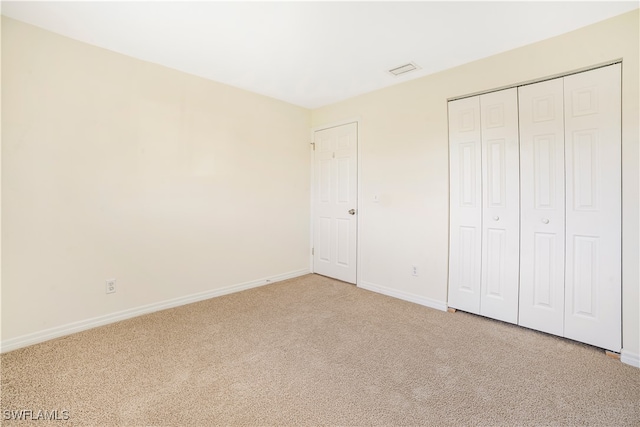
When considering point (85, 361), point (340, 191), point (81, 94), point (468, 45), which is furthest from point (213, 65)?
point (85, 361)

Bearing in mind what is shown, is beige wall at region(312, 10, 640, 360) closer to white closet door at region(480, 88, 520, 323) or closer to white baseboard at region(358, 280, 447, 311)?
white baseboard at region(358, 280, 447, 311)

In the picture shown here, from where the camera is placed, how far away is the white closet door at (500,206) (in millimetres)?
2523

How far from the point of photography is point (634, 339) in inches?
77.9

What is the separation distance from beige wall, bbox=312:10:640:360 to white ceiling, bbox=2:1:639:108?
0.48 ft

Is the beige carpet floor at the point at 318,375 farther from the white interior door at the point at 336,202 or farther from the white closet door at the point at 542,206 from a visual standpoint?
the white interior door at the point at 336,202

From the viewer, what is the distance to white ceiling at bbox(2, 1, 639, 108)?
1.98m

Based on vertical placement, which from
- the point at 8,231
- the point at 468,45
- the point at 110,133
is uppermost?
the point at 468,45

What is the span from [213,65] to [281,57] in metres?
0.70

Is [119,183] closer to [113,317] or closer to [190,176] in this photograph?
[190,176]

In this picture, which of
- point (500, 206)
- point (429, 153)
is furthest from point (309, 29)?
point (500, 206)

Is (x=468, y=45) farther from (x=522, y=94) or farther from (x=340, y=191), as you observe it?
(x=340, y=191)

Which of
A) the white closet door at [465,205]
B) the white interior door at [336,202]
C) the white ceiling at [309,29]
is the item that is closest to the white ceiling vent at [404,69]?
the white ceiling at [309,29]

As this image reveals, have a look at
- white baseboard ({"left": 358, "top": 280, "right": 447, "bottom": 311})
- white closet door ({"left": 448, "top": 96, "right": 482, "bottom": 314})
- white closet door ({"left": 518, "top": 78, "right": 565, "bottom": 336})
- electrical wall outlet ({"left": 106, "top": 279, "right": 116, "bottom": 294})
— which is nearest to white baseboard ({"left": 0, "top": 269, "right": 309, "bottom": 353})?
electrical wall outlet ({"left": 106, "top": 279, "right": 116, "bottom": 294})

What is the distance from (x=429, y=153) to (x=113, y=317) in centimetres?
335
